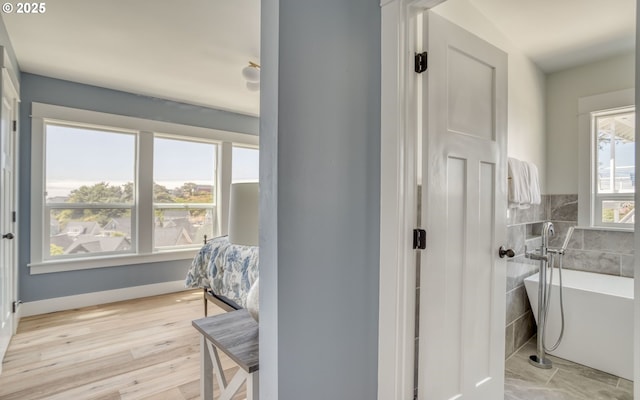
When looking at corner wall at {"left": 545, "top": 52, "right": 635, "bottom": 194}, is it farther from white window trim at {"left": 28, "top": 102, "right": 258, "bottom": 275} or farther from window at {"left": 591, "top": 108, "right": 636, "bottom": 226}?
white window trim at {"left": 28, "top": 102, "right": 258, "bottom": 275}

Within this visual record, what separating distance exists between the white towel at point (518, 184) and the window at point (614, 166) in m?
1.07

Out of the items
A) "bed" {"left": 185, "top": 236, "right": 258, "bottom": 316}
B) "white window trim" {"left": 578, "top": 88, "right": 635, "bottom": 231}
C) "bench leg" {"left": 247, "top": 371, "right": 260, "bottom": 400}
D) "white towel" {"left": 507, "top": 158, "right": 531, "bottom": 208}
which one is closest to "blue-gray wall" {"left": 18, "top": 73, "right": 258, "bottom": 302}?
"bed" {"left": 185, "top": 236, "right": 258, "bottom": 316}

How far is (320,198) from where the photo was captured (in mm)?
1195

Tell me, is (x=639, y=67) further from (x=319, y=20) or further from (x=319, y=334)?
(x=319, y=334)

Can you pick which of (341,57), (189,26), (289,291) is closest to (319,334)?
(289,291)

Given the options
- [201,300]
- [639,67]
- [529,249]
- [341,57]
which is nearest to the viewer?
[639,67]

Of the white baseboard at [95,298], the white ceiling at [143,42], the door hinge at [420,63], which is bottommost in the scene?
the white baseboard at [95,298]

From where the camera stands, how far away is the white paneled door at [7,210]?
2426 millimetres

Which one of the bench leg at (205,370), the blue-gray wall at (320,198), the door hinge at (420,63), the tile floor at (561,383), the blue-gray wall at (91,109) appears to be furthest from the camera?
the blue-gray wall at (91,109)

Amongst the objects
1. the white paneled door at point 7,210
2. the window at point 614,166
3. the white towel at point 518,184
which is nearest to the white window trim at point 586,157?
the window at point 614,166

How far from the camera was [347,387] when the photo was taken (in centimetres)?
130

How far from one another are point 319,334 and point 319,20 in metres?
1.17

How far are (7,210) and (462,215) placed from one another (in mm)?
3502

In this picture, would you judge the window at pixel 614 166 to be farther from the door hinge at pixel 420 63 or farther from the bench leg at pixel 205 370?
the bench leg at pixel 205 370
